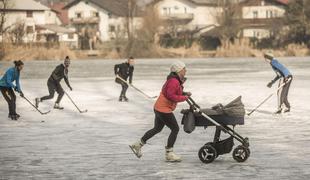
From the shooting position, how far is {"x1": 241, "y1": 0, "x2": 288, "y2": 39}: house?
94125mm

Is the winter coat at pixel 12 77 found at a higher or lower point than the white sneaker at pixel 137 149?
higher

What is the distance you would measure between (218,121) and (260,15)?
93.1 m

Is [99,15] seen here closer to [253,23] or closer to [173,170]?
[253,23]

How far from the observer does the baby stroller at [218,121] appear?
9.30 meters

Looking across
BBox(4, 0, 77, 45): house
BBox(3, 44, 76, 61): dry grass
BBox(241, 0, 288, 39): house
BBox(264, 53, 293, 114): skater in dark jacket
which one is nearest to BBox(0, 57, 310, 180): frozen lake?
BBox(264, 53, 293, 114): skater in dark jacket

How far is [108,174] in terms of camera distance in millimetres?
8734

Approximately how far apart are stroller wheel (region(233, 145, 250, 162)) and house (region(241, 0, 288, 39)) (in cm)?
8102

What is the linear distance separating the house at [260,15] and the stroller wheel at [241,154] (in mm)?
81023

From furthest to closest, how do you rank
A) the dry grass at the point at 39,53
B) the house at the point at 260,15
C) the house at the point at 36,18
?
the house at the point at 36,18 → the house at the point at 260,15 → the dry grass at the point at 39,53

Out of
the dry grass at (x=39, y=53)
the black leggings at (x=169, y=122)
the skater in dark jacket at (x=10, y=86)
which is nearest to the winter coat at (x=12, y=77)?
the skater in dark jacket at (x=10, y=86)

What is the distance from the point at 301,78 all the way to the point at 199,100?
10.9m

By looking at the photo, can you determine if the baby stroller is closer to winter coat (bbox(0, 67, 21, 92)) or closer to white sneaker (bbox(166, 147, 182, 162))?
white sneaker (bbox(166, 147, 182, 162))

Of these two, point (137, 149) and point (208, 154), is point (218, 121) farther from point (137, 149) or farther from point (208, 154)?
point (137, 149)

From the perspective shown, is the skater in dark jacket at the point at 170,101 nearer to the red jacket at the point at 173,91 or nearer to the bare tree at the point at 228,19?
the red jacket at the point at 173,91
